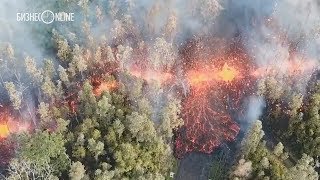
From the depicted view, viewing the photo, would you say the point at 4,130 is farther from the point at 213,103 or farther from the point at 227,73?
the point at 227,73

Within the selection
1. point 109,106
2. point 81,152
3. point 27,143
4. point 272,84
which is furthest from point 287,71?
point 27,143

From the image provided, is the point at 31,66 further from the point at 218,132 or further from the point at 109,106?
the point at 218,132

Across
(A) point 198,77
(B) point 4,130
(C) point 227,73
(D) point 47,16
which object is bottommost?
(B) point 4,130

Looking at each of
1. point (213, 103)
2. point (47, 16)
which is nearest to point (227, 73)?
point (213, 103)

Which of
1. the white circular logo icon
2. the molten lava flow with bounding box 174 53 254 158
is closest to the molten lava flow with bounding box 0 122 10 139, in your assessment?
the white circular logo icon

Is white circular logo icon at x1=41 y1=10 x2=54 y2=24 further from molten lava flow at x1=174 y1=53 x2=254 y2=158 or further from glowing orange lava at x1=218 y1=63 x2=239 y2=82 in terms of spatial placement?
glowing orange lava at x1=218 y1=63 x2=239 y2=82

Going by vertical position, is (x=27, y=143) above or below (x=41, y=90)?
below

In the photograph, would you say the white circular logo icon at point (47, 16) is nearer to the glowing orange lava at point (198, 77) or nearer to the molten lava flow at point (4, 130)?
the molten lava flow at point (4, 130)
